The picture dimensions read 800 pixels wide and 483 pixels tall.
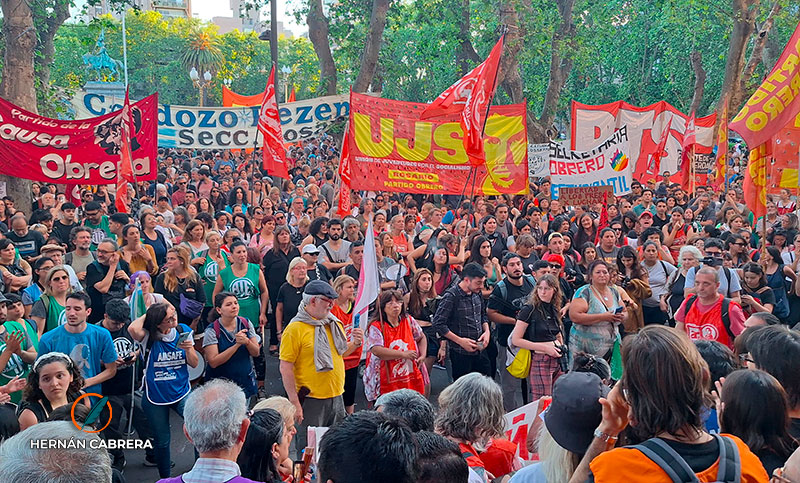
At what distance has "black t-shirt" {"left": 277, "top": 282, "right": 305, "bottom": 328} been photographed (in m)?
8.05

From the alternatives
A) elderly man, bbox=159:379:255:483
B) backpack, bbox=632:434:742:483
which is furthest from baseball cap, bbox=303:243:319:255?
backpack, bbox=632:434:742:483

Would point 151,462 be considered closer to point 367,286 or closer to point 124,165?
point 367,286

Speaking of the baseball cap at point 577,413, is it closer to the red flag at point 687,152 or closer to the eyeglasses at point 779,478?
the eyeglasses at point 779,478

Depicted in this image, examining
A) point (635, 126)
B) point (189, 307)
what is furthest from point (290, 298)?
point (635, 126)

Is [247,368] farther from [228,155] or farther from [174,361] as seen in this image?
[228,155]

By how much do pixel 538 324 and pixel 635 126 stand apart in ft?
37.6

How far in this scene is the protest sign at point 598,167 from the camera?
12320 mm

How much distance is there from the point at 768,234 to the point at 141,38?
67.2m

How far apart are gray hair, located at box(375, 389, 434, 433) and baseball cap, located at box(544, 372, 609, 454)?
4.26ft

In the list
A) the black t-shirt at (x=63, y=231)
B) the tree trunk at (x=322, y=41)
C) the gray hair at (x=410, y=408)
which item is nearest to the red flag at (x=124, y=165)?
the black t-shirt at (x=63, y=231)

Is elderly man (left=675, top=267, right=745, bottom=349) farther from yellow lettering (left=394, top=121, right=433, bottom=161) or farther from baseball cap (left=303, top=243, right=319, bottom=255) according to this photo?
yellow lettering (left=394, top=121, right=433, bottom=161)

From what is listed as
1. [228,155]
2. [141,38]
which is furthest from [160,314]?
[141,38]

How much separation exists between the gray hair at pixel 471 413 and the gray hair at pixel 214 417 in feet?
3.64

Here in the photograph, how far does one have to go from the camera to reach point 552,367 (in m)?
6.32
